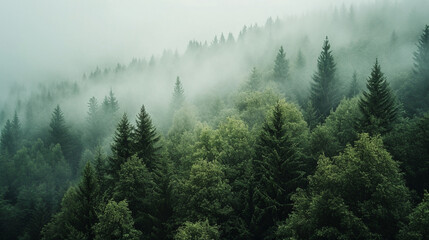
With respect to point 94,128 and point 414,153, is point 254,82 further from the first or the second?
point 94,128

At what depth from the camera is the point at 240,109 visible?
60156 millimetres

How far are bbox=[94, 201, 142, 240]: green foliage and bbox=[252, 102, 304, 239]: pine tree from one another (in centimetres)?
1243

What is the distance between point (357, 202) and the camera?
26016mm

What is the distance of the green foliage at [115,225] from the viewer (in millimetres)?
30438

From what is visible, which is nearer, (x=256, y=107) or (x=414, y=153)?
(x=414, y=153)

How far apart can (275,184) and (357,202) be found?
7.85 m

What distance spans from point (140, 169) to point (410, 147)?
1179 inches

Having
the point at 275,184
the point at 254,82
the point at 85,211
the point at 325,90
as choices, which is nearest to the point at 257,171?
the point at 275,184

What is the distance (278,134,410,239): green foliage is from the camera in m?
24.3

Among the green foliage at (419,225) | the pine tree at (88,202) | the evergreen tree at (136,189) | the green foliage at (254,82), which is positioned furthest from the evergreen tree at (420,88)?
the pine tree at (88,202)

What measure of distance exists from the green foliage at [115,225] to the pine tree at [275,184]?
12.4 meters

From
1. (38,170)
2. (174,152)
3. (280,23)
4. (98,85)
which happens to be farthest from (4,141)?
(280,23)

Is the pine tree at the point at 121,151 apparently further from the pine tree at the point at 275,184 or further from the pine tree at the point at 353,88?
the pine tree at the point at 353,88

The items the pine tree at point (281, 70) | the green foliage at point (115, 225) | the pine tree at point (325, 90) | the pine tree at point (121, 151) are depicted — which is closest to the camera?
the green foliage at point (115, 225)
